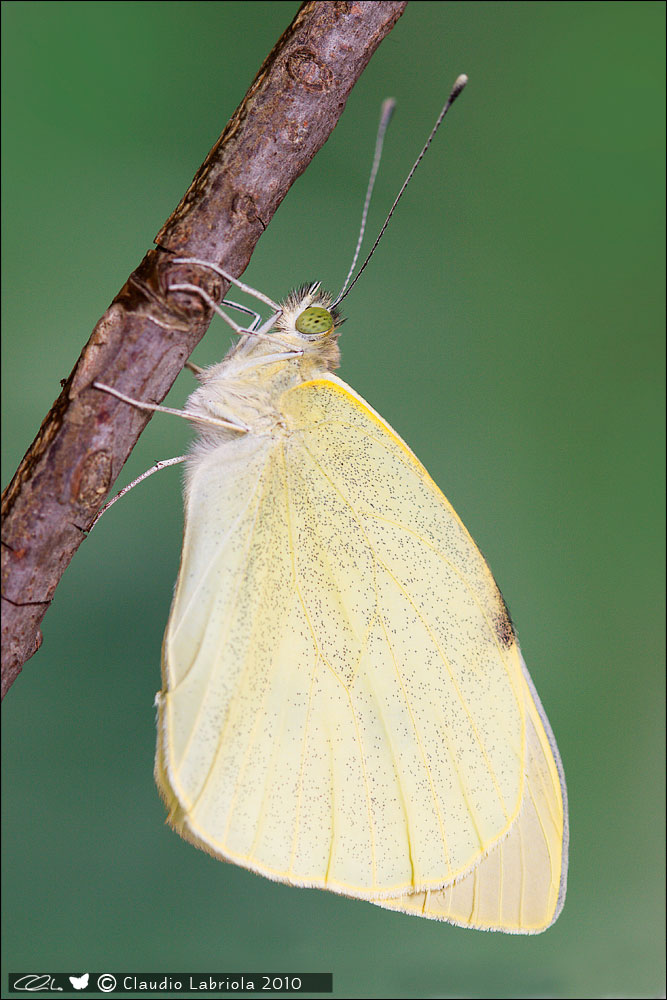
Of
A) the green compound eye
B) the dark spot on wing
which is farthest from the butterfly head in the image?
the dark spot on wing

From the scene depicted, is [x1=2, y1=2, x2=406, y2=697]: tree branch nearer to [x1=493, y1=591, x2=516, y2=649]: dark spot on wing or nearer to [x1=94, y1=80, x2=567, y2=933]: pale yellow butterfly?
[x1=94, y1=80, x2=567, y2=933]: pale yellow butterfly

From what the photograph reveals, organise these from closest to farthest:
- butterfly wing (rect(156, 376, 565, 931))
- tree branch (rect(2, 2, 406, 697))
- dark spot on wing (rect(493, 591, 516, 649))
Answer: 1. tree branch (rect(2, 2, 406, 697))
2. butterfly wing (rect(156, 376, 565, 931))
3. dark spot on wing (rect(493, 591, 516, 649))

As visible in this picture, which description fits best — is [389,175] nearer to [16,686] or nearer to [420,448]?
[420,448]

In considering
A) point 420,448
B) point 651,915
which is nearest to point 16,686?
point 420,448

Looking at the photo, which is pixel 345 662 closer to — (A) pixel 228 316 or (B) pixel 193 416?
(B) pixel 193 416

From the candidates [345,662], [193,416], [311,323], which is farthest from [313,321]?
[345,662]

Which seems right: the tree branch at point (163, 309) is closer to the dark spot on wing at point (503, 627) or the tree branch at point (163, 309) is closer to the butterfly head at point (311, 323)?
the butterfly head at point (311, 323)

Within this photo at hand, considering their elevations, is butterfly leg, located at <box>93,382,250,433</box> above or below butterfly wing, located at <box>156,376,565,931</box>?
above
